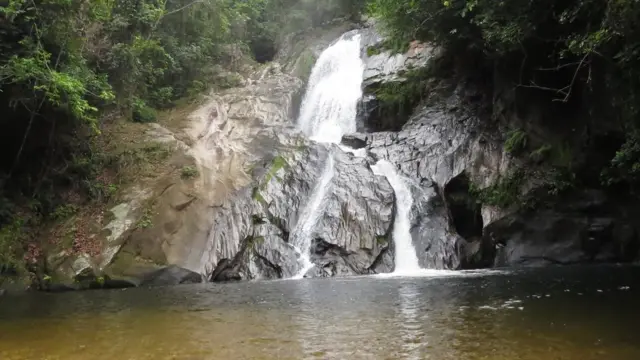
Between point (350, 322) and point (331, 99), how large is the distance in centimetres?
1954

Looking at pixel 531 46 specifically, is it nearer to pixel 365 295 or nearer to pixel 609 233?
pixel 609 233

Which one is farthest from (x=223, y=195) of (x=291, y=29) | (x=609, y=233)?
(x=291, y=29)

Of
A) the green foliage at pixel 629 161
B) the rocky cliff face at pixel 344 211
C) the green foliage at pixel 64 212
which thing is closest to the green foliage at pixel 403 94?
the rocky cliff face at pixel 344 211

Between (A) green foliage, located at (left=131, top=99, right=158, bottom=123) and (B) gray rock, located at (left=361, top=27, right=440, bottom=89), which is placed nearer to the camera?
(A) green foliage, located at (left=131, top=99, right=158, bottom=123)

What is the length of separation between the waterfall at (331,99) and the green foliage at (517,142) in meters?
6.38

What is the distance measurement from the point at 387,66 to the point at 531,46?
9.19m

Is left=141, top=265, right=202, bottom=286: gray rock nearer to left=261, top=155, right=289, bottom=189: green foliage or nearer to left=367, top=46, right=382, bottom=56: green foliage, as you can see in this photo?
left=261, top=155, right=289, bottom=189: green foliage

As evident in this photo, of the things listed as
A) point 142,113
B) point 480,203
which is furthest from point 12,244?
point 480,203

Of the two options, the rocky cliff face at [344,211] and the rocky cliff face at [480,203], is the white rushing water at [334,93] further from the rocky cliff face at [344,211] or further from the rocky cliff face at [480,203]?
the rocky cliff face at [480,203]

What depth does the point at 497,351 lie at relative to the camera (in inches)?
215

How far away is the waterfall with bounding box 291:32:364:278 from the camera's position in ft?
64.9

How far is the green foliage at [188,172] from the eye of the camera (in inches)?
706

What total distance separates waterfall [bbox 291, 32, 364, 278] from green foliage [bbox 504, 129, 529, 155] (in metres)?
6.38

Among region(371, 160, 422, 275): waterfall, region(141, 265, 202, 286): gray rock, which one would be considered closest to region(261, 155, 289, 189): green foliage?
region(371, 160, 422, 275): waterfall
